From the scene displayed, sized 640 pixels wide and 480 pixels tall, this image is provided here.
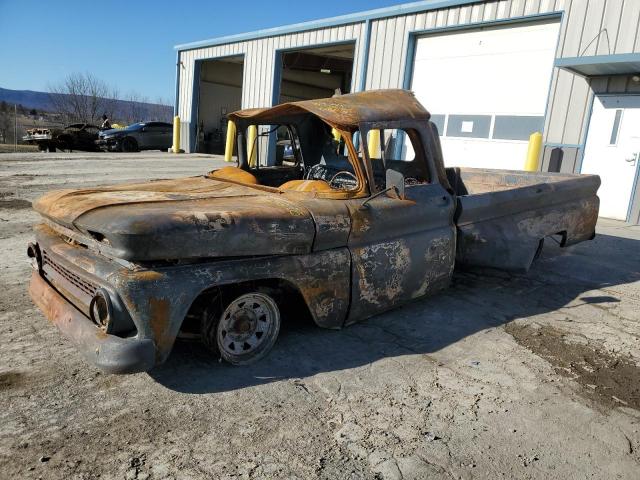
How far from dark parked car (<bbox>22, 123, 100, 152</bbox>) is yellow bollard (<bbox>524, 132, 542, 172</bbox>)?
656 inches

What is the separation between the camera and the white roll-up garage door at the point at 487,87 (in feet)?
33.1

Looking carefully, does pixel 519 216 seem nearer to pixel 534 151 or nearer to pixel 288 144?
pixel 288 144

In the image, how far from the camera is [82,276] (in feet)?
9.27

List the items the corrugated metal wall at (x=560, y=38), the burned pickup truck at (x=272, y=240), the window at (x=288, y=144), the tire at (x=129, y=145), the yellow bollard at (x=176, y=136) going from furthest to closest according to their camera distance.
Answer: the yellow bollard at (x=176, y=136) → the tire at (x=129, y=145) → the corrugated metal wall at (x=560, y=38) → the window at (x=288, y=144) → the burned pickup truck at (x=272, y=240)

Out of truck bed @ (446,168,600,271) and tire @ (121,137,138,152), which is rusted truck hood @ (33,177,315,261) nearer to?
truck bed @ (446,168,600,271)

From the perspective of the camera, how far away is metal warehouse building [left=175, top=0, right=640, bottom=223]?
352 inches

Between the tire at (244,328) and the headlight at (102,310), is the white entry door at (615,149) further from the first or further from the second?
the headlight at (102,310)

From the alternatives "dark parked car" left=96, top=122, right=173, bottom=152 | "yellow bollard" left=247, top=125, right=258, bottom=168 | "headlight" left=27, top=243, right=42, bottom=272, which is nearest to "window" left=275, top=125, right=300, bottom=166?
"yellow bollard" left=247, top=125, right=258, bottom=168

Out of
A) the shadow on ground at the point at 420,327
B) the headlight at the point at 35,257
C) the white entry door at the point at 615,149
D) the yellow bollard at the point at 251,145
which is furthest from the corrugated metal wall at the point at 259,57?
the headlight at the point at 35,257

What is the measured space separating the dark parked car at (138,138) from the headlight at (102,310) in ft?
61.5

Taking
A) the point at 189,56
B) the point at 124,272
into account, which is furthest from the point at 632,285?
the point at 189,56

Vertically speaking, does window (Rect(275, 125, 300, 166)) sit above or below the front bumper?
above

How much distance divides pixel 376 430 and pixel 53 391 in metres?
1.78

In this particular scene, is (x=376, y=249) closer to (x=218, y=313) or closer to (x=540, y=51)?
(x=218, y=313)
